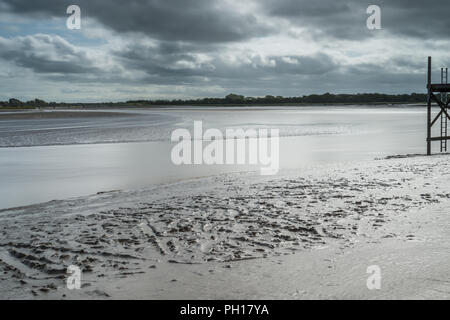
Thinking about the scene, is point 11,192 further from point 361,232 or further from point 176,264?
point 361,232

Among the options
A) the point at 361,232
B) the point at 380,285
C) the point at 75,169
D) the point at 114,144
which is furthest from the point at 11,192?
the point at 114,144

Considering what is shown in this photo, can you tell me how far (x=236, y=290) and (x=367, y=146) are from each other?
20305 millimetres

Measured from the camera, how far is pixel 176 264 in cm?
562

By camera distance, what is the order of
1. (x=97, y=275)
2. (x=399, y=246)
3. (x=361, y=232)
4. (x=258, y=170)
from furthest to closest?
(x=258, y=170)
(x=361, y=232)
(x=399, y=246)
(x=97, y=275)

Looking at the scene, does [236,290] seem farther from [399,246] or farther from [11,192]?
[11,192]

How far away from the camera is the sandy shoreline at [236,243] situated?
4.86 meters

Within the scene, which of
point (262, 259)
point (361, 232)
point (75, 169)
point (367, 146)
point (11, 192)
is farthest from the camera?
point (367, 146)

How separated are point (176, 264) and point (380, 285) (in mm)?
2550

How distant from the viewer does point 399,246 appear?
240 inches

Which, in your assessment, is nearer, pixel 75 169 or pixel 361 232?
pixel 361 232

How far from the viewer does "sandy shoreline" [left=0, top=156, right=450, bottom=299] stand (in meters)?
4.86

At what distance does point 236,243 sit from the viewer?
21.0 feet

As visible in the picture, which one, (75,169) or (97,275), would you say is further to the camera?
(75,169)
